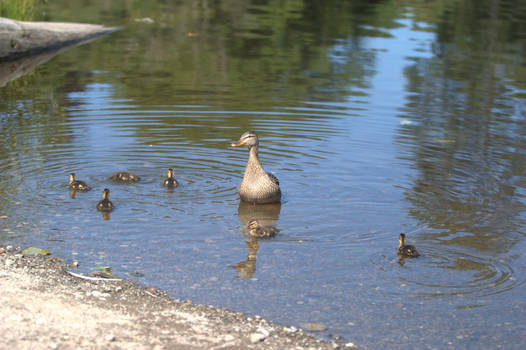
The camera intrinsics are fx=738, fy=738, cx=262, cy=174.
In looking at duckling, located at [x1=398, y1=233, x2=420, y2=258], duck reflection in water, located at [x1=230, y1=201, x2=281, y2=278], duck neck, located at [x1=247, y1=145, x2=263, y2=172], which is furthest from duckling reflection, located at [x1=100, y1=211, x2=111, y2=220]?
duckling, located at [x1=398, y1=233, x2=420, y2=258]

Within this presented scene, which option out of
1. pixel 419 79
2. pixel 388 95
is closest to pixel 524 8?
pixel 419 79

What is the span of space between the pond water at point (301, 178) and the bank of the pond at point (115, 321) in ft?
1.40

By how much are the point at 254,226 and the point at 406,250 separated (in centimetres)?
202

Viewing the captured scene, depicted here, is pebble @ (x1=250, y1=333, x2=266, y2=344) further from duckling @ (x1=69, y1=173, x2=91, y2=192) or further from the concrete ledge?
the concrete ledge

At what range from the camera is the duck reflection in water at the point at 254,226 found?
8.80 meters

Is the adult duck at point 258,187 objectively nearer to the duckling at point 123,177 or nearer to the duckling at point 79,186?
the duckling at point 123,177

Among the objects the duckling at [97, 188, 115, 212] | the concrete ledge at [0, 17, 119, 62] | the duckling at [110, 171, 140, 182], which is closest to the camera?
the duckling at [97, 188, 115, 212]

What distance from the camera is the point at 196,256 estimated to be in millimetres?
9023

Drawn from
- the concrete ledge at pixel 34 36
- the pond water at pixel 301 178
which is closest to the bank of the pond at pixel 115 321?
the pond water at pixel 301 178

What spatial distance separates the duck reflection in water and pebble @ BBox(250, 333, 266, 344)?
1.62 m

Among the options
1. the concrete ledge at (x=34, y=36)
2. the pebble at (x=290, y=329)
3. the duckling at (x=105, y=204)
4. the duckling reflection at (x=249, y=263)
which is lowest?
the duckling reflection at (x=249, y=263)

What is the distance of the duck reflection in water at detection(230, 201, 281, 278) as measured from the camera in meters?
8.80

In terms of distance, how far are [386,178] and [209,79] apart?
30.7ft

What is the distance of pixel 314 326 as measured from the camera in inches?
289
